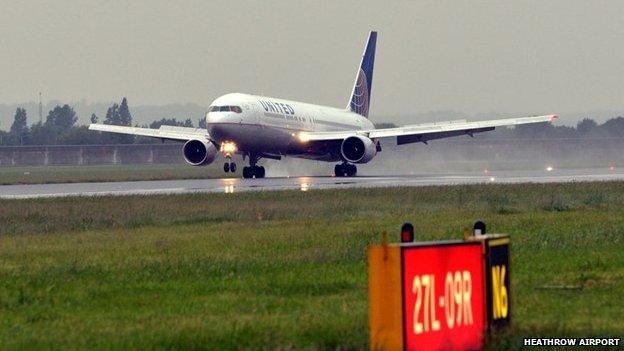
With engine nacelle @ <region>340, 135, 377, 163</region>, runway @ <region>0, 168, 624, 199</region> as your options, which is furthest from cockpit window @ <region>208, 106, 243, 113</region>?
engine nacelle @ <region>340, 135, 377, 163</region>

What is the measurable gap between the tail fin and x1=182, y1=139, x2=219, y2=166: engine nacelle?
1950 centimetres

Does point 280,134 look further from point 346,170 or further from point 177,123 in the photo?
point 177,123

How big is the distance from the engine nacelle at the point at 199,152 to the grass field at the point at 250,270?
29296 millimetres

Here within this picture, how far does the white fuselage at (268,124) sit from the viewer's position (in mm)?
64125

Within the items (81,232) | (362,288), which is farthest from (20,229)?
(362,288)

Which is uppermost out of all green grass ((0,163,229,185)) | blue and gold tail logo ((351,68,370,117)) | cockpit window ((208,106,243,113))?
blue and gold tail logo ((351,68,370,117))

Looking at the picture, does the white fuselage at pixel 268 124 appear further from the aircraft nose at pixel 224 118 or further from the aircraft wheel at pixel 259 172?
the aircraft wheel at pixel 259 172

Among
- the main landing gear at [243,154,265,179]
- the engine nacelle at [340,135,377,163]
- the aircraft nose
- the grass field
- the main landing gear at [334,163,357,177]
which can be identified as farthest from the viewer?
the main landing gear at [334,163,357,177]

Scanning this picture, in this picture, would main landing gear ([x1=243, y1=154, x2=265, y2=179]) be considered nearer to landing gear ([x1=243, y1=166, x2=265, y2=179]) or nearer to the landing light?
landing gear ([x1=243, y1=166, x2=265, y2=179])

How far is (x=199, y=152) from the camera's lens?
6725 cm

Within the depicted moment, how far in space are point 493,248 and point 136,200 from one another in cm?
2925

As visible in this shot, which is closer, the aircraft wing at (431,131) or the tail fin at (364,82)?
the aircraft wing at (431,131)

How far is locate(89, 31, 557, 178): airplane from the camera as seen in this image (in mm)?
64688

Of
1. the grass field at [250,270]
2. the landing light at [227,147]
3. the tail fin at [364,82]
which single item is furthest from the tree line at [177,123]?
the grass field at [250,270]
